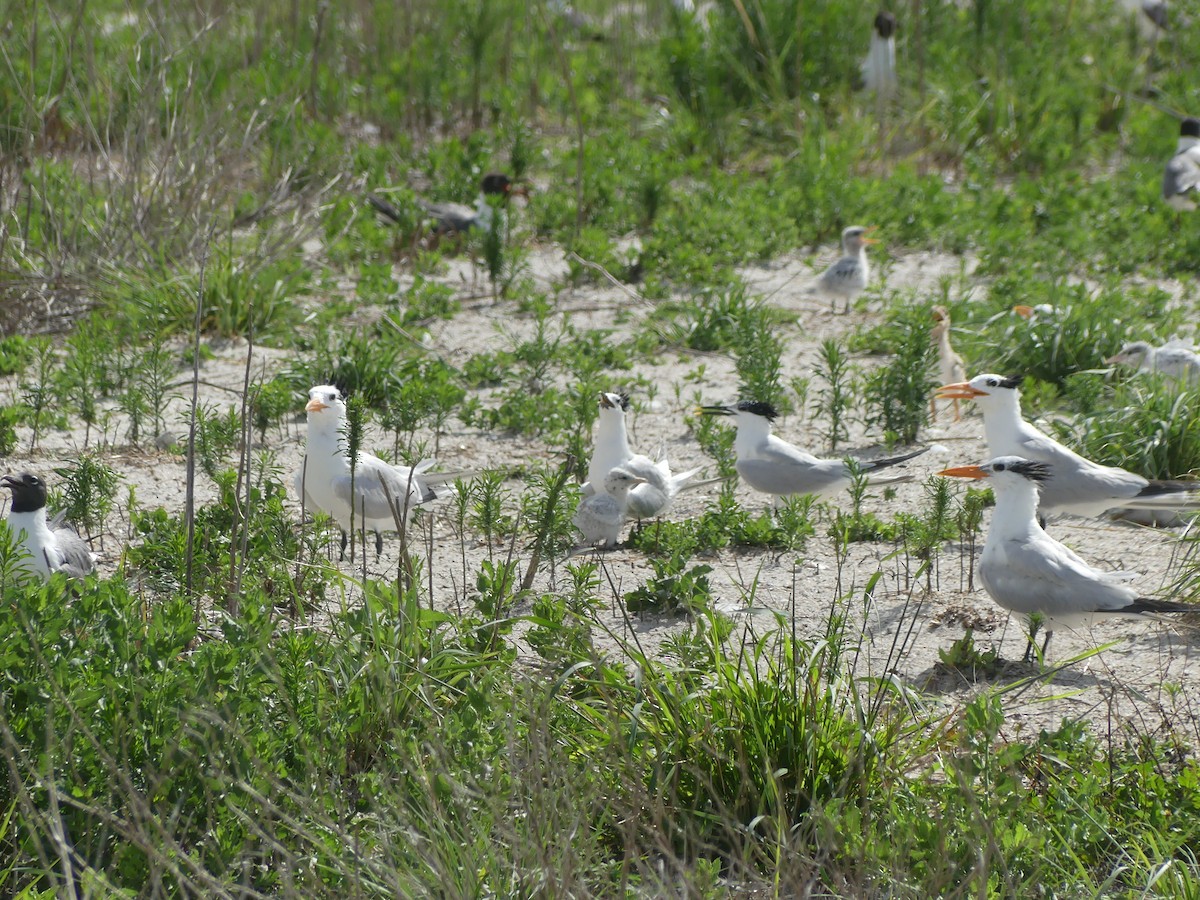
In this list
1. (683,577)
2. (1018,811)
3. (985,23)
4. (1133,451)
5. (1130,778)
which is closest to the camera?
(1018,811)

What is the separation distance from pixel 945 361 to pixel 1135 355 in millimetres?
870

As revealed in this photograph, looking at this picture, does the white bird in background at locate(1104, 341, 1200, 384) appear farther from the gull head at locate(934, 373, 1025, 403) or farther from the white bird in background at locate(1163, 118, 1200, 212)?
the white bird in background at locate(1163, 118, 1200, 212)

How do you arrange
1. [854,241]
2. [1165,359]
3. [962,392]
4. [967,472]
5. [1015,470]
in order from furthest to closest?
[854,241]
[1165,359]
[962,392]
[967,472]
[1015,470]

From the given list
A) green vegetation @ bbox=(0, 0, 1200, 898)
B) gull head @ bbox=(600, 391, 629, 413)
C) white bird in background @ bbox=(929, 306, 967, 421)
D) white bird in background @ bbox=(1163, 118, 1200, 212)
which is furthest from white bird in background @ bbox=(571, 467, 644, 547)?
white bird in background @ bbox=(1163, 118, 1200, 212)

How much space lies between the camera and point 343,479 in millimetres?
5180

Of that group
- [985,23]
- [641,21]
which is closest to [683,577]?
[985,23]

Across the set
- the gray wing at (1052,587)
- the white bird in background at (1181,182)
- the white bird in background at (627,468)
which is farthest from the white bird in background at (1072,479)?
the white bird in background at (1181,182)

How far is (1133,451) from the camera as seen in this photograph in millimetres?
5543

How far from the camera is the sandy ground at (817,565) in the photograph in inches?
154

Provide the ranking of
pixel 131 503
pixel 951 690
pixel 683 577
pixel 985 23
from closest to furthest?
pixel 951 690
pixel 683 577
pixel 131 503
pixel 985 23

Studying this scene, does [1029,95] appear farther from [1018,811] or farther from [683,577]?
[1018,811]

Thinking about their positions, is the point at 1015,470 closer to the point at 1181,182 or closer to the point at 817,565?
the point at 817,565

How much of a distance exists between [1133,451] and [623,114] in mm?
7326

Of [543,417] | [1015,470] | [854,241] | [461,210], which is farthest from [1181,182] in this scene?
[1015,470]
